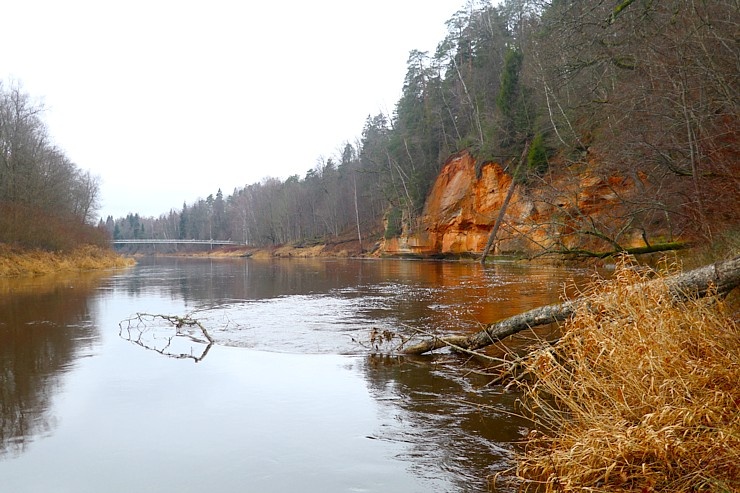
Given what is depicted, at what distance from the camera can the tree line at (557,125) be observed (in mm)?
8977

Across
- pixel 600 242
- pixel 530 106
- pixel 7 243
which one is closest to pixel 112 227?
pixel 7 243

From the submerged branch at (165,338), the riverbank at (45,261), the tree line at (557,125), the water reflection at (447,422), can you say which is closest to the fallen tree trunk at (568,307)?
the water reflection at (447,422)

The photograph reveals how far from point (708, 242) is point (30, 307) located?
18.7m

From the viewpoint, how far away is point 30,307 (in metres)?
16.8

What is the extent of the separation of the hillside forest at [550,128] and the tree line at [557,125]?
→ 7 cm

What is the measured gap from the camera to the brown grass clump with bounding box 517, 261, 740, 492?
3.62 meters

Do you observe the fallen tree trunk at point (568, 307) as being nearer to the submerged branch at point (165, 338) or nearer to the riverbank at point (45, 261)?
the submerged branch at point (165, 338)

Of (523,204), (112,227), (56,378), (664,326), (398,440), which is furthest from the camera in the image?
(112,227)

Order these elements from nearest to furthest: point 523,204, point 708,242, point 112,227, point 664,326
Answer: point 664,326
point 708,242
point 523,204
point 112,227

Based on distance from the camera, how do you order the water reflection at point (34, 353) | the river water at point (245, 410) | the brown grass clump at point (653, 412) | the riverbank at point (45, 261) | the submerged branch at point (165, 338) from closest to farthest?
the brown grass clump at point (653, 412) < the river water at point (245, 410) < the water reflection at point (34, 353) < the submerged branch at point (165, 338) < the riverbank at point (45, 261)

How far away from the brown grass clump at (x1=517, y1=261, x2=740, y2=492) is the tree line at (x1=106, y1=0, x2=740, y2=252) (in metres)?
4.37

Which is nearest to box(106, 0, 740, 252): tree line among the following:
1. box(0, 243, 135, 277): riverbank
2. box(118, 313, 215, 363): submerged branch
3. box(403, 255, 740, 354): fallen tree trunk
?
box(403, 255, 740, 354): fallen tree trunk

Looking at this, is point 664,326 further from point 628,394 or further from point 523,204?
point 523,204

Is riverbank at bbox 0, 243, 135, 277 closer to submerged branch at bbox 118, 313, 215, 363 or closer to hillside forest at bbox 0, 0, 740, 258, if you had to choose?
hillside forest at bbox 0, 0, 740, 258
